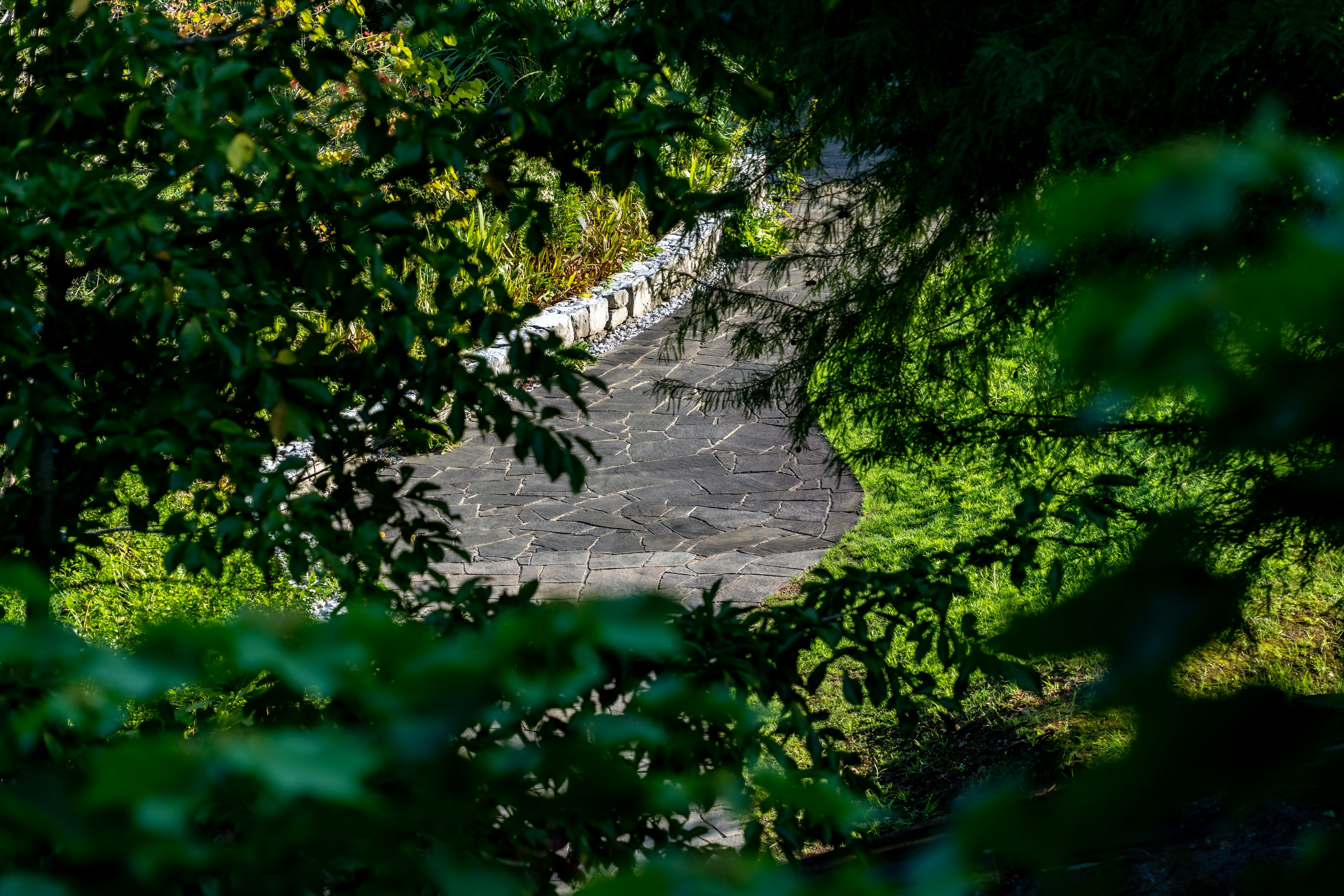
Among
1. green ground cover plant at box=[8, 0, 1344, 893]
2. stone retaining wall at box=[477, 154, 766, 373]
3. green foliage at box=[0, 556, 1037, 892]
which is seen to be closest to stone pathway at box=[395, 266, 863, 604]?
stone retaining wall at box=[477, 154, 766, 373]

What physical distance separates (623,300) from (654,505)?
3567mm

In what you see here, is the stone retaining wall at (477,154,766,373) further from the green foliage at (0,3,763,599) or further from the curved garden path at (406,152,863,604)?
the green foliage at (0,3,763,599)

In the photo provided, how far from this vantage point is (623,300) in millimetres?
9586

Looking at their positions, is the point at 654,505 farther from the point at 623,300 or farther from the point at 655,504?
the point at 623,300

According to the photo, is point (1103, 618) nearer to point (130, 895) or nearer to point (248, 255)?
point (130, 895)

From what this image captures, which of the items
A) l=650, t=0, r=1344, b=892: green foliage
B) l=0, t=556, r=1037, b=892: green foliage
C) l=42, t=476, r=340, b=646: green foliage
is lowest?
l=42, t=476, r=340, b=646: green foliage

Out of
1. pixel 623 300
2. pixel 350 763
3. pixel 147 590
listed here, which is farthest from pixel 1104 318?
pixel 623 300

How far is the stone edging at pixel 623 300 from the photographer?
8.69 m

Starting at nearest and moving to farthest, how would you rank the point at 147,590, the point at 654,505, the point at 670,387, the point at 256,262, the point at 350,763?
the point at 350,763, the point at 256,262, the point at 670,387, the point at 147,590, the point at 654,505

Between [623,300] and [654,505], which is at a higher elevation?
[623,300]

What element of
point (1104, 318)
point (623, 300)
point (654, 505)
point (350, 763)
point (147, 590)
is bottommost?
point (147, 590)

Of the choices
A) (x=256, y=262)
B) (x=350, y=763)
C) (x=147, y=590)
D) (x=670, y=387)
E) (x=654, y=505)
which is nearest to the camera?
(x=350, y=763)

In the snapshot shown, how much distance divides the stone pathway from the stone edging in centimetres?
83

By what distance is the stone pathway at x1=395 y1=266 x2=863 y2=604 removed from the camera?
5.64m
